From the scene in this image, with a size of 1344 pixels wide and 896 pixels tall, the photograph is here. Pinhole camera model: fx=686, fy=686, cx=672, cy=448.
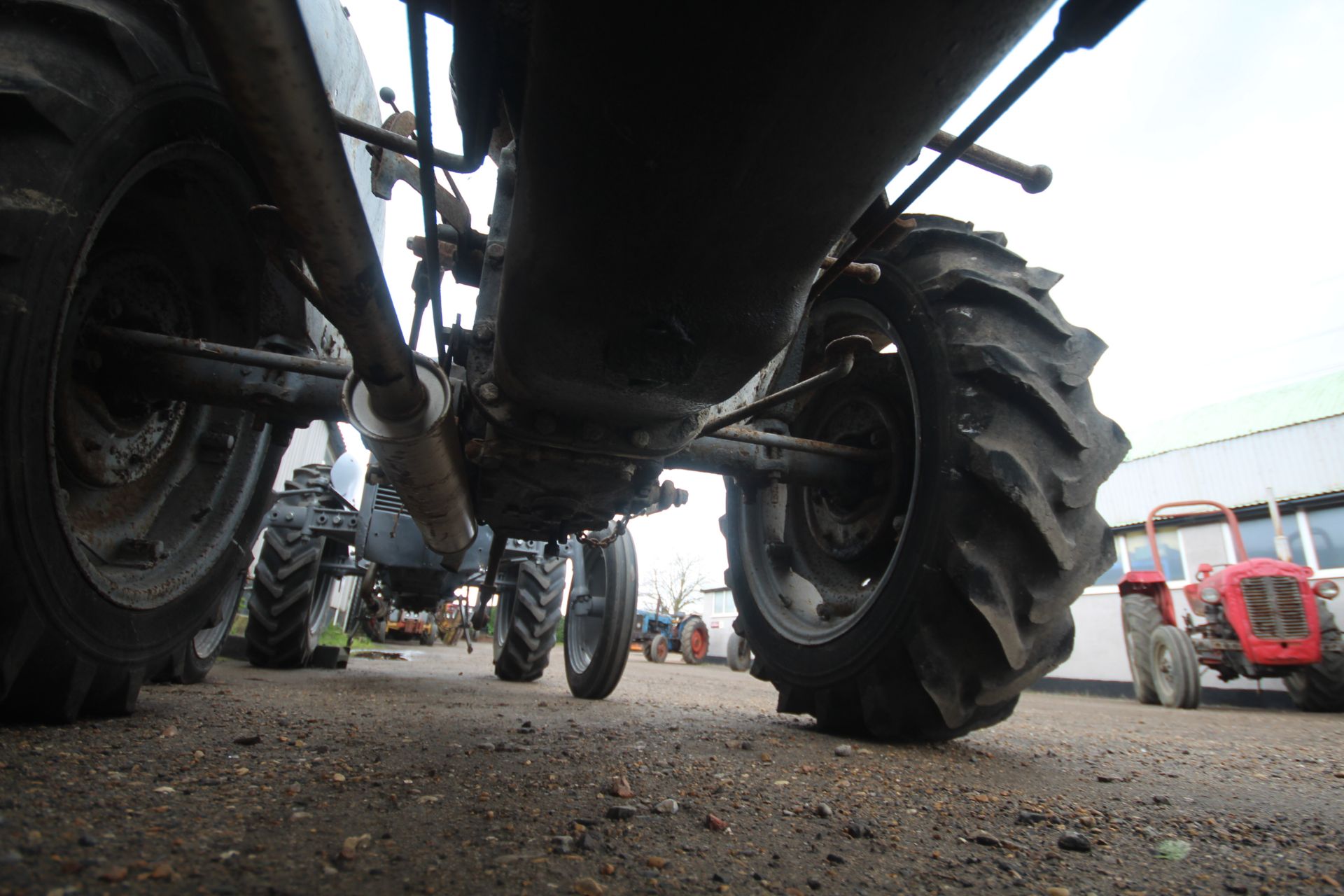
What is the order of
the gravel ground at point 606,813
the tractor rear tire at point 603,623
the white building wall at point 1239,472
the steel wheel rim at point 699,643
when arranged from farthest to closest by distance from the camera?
the steel wheel rim at point 699,643 → the white building wall at point 1239,472 → the tractor rear tire at point 603,623 → the gravel ground at point 606,813

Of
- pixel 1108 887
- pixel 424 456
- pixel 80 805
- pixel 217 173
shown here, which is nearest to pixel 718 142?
pixel 424 456

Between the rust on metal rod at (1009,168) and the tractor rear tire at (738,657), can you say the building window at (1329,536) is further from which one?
the rust on metal rod at (1009,168)

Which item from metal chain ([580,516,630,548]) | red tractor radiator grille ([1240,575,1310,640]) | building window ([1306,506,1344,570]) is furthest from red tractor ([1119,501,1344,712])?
metal chain ([580,516,630,548])

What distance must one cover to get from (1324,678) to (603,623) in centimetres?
630

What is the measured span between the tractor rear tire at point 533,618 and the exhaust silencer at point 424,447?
2.99 m

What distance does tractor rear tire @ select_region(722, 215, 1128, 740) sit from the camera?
1512 mm

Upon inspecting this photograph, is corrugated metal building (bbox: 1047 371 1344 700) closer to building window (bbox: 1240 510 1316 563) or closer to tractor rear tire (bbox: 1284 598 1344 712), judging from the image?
building window (bbox: 1240 510 1316 563)

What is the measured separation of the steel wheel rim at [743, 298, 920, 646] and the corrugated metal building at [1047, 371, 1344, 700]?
7.82 m

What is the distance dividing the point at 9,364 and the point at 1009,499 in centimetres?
183

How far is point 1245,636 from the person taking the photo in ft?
18.9

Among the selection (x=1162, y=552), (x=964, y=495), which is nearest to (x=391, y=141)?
(x=964, y=495)

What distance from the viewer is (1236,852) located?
963mm

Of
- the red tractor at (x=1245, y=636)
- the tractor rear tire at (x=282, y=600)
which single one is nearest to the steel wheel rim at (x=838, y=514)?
the tractor rear tire at (x=282, y=600)

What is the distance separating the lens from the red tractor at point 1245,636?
18.4 ft
